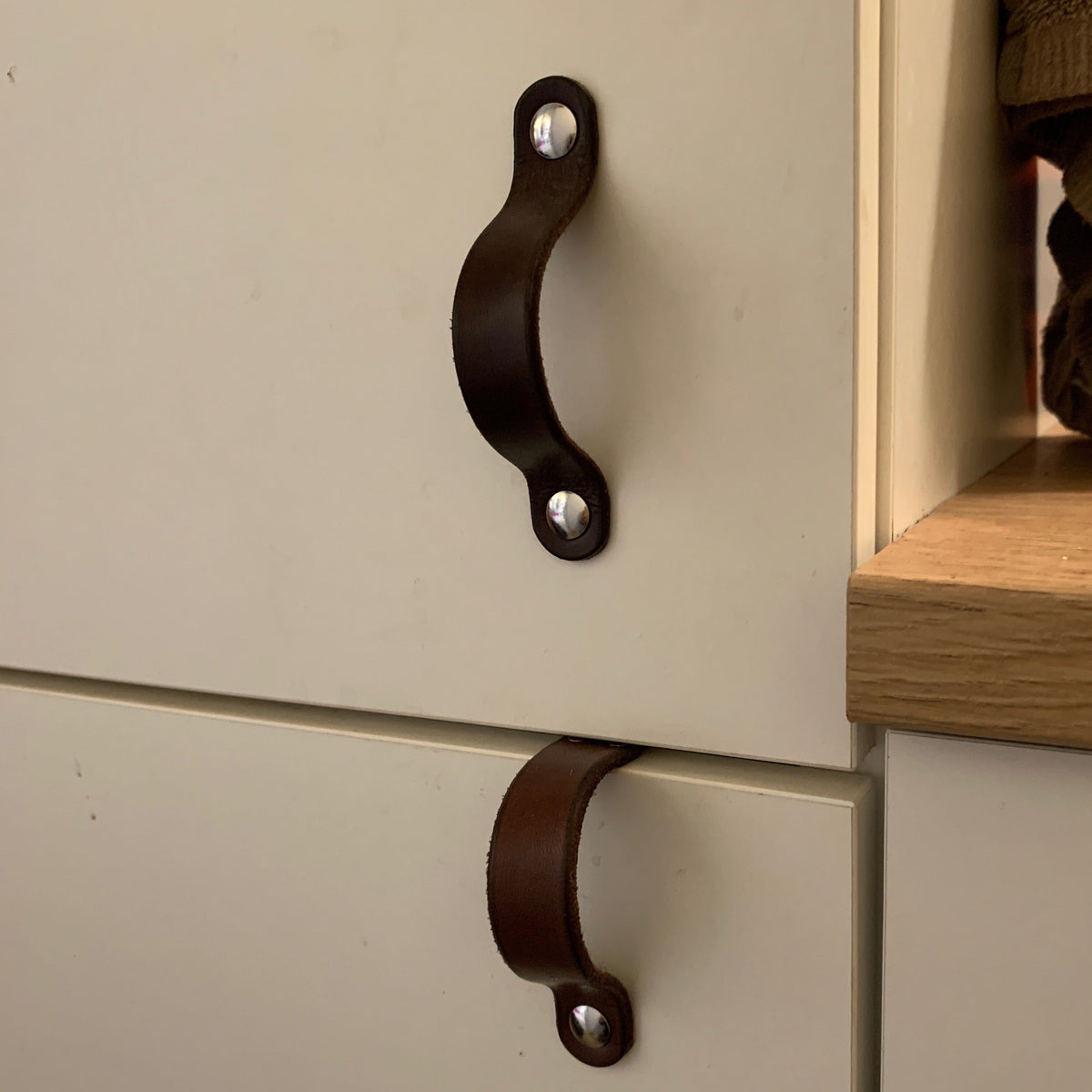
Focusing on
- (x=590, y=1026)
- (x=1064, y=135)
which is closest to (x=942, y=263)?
(x=1064, y=135)

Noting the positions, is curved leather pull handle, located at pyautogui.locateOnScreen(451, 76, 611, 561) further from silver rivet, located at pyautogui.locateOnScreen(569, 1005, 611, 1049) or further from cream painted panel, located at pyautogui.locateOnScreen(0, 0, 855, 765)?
silver rivet, located at pyautogui.locateOnScreen(569, 1005, 611, 1049)

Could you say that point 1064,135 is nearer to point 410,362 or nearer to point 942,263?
point 942,263

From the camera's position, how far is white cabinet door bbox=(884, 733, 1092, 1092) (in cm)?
23

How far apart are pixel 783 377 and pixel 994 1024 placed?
0.47 ft

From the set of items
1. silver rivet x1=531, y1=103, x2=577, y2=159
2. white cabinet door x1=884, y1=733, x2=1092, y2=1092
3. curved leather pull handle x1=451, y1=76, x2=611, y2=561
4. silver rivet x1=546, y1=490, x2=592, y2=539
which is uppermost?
silver rivet x1=531, y1=103, x2=577, y2=159

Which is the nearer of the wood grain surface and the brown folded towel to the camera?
the wood grain surface

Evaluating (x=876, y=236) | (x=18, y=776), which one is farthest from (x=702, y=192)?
(x=18, y=776)

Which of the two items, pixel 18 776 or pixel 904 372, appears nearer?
pixel 904 372

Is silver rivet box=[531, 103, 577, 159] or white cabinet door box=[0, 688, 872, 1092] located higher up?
silver rivet box=[531, 103, 577, 159]

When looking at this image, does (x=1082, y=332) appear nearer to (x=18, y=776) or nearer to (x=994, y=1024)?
(x=994, y=1024)

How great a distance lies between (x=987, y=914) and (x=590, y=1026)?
0.34 ft

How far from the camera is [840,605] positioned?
252 millimetres

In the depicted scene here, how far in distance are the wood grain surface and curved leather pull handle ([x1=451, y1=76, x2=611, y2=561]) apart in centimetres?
8

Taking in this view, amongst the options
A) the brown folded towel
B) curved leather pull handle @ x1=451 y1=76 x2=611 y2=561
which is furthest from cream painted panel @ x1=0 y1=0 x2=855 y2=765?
the brown folded towel
